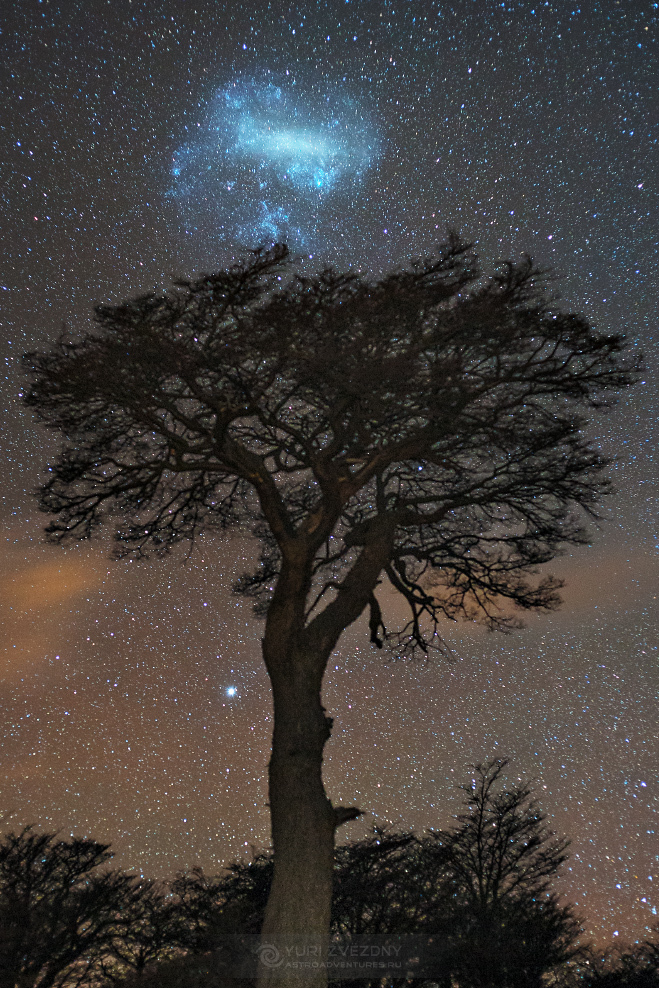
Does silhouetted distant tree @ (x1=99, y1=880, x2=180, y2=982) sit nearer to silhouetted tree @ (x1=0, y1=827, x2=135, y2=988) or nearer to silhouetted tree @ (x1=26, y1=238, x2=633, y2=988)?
silhouetted tree @ (x1=0, y1=827, x2=135, y2=988)

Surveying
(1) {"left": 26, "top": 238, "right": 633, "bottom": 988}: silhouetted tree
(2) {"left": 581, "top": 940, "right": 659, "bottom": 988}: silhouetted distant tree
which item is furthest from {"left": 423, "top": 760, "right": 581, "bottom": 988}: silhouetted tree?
(1) {"left": 26, "top": 238, "right": 633, "bottom": 988}: silhouetted tree

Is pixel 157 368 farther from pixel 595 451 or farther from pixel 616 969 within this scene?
pixel 616 969

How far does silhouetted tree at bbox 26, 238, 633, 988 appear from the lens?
8.30 m

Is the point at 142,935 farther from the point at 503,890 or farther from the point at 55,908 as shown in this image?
the point at 503,890

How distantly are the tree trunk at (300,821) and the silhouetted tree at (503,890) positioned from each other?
4.44 m

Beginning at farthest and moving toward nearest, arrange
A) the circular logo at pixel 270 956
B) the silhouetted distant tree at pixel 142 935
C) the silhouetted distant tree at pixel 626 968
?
the silhouetted distant tree at pixel 626 968 < the silhouetted distant tree at pixel 142 935 < the circular logo at pixel 270 956

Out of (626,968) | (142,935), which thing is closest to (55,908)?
(142,935)

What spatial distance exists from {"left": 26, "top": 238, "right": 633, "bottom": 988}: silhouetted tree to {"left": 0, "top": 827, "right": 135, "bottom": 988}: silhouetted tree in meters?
3.72

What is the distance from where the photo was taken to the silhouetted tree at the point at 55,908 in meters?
9.45

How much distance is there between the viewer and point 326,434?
10.5m

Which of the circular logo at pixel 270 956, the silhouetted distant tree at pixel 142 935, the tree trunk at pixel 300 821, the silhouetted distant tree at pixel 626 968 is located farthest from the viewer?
the silhouetted distant tree at pixel 626 968

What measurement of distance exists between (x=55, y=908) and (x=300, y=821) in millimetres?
4566

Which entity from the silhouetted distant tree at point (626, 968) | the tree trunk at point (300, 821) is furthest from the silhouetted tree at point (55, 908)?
the silhouetted distant tree at point (626, 968)

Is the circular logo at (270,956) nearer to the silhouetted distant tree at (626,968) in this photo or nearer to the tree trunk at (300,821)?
the tree trunk at (300,821)
